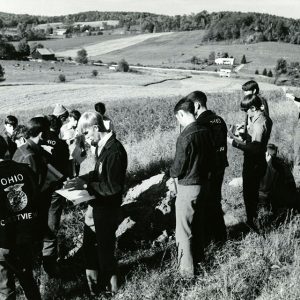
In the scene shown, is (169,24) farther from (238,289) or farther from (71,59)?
(238,289)

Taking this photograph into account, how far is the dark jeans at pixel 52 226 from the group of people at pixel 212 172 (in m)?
1.67

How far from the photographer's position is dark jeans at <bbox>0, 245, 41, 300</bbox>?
3482 millimetres

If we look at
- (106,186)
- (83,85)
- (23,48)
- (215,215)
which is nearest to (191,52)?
(23,48)

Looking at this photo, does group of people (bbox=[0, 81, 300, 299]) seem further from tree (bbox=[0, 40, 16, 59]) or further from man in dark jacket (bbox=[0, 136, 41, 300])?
tree (bbox=[0, 40, 16, 59])

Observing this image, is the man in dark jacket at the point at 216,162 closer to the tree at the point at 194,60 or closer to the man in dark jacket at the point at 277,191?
the man in dark jacket at the point at 277,191

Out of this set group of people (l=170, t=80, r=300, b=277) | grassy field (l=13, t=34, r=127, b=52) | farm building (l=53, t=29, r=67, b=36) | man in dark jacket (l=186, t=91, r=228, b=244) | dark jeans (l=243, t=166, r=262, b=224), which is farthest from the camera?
farm building (l=53, t=29, r=67, b=36)

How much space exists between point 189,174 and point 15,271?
1.89m

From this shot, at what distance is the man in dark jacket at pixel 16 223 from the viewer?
3365mm

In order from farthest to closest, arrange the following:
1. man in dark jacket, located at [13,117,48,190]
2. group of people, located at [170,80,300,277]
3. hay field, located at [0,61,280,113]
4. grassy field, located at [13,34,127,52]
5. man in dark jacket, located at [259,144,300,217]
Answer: grassy field, located at [13,34,127,52], hay field, located at [0,61,280,113], man in dark jacket, located at [259,144,300,217], man in dark jacket, located at [13,117,48,190], group of people, located at [170,80,300,277]

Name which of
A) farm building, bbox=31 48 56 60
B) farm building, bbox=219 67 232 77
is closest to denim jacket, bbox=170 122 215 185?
farm building, bbox=219 67 232 77

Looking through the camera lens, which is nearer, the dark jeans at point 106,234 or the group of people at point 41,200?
the group of people at point 41,200

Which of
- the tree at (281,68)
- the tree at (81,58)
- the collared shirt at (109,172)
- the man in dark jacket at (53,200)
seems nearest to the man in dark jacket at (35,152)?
the man in dark jacket at (53,200)

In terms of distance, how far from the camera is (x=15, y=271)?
3.54 m

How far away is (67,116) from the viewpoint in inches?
292
